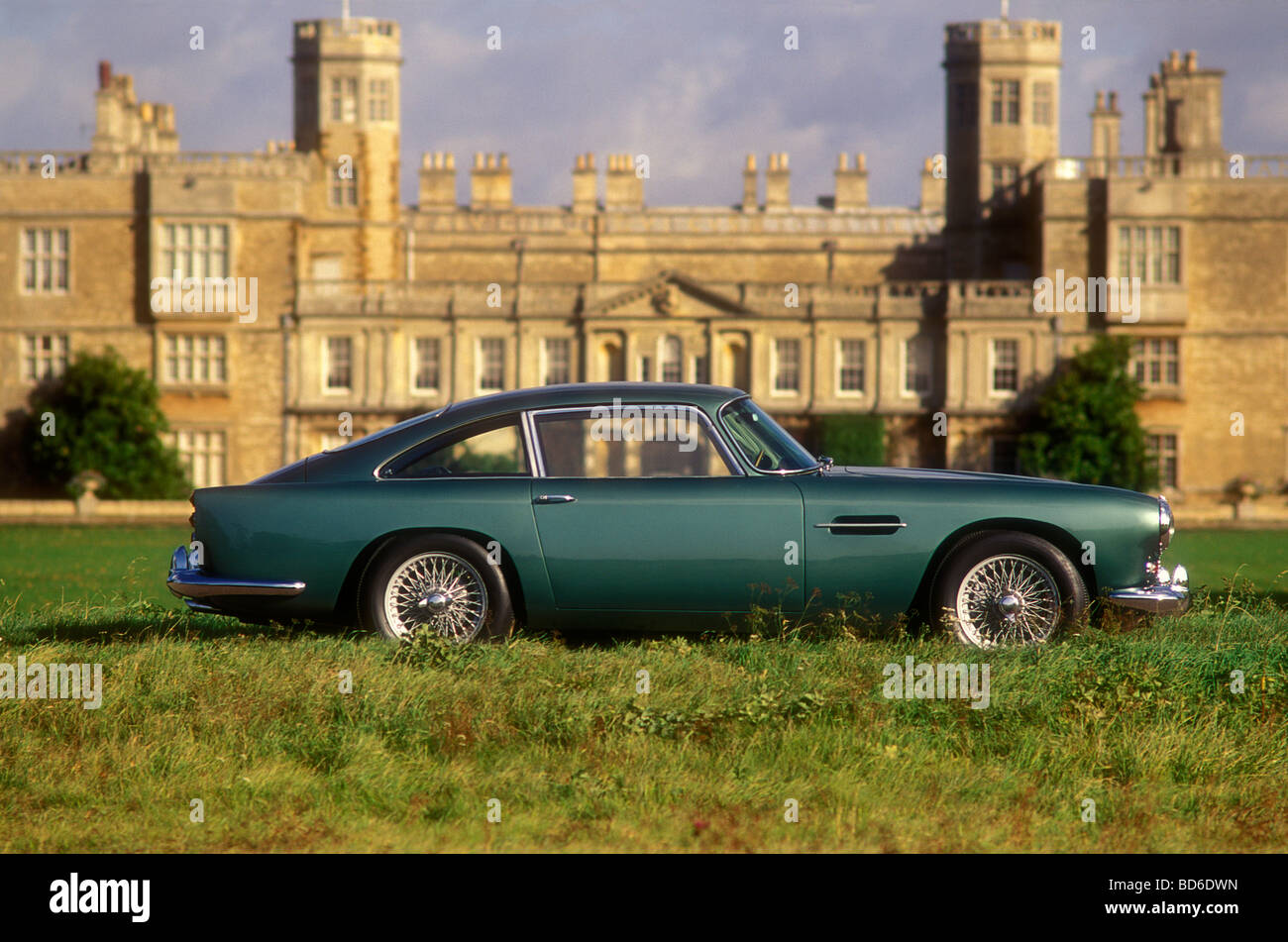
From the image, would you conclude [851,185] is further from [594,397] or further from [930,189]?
[594,397]

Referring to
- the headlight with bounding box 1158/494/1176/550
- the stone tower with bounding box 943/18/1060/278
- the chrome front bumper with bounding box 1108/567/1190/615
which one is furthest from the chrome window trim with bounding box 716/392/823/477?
the stone tower with bounding box 943/18/1060/278

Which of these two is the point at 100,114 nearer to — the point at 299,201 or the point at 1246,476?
the point at 299,201

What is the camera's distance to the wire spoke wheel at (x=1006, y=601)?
23.1ft

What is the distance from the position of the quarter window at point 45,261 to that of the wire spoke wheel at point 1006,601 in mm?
44014

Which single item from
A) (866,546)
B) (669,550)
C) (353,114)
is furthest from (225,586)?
(353,114)

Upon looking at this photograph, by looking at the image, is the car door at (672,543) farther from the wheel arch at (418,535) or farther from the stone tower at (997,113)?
the stone tower at (997,113)

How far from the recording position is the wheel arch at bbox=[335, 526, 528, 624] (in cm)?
711

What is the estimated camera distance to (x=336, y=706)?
632cm

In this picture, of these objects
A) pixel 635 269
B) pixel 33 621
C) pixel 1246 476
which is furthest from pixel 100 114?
pixel 33 621

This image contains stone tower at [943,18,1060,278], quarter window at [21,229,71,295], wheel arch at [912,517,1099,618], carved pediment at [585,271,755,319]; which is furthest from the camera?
stone tower at [943,18,1060,278]

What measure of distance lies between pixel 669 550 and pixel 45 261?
43718 millimetres

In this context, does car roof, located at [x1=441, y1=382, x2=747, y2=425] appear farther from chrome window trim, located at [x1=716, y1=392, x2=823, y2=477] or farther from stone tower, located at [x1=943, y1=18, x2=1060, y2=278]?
stone tower, located at [x1=943, y1=18, x2=1060, y2=278]

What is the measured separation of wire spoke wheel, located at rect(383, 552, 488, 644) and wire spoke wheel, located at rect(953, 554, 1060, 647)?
2.40m

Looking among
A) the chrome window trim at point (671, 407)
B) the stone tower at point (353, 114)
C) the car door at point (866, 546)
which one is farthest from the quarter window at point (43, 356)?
the car door at point (866, 546)
